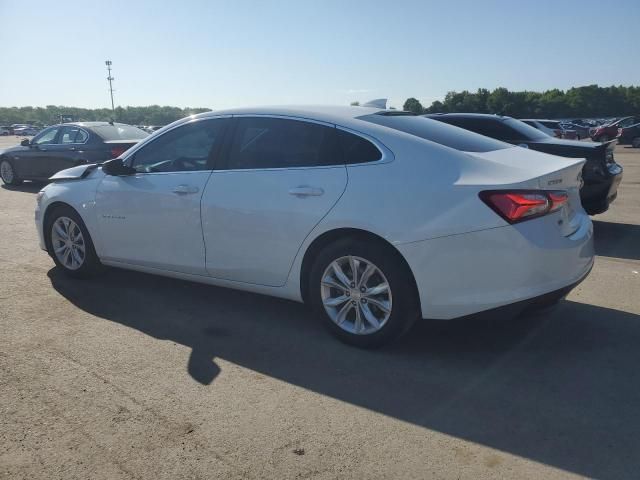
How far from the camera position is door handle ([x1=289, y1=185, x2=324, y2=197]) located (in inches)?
158

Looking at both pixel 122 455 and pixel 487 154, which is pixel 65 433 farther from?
pixel 487 154

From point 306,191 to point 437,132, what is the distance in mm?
1086

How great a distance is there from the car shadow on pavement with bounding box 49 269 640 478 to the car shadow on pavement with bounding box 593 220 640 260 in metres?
2.23

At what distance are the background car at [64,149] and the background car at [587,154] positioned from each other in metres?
6.82

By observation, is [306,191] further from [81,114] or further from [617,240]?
[81,114]

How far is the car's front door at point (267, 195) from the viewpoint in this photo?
4.05 meters

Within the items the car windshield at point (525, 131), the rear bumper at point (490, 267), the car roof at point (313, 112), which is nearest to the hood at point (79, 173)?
the car roof at point (313, 112)

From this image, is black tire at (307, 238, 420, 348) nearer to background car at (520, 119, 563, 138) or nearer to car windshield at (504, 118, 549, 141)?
car windshield at (504, 118, 549, 141)

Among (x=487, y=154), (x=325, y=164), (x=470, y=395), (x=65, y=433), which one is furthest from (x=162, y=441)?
(x=487, y=154)

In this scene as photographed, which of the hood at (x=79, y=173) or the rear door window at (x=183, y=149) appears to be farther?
the hood at (x=79, y=173)

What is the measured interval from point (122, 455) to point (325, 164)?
224 cm

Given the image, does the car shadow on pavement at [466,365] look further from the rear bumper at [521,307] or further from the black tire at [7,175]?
the black tire at [7,175]

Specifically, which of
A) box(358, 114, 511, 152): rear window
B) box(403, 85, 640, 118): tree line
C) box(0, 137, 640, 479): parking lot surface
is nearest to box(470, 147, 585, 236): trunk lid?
box(358, 114, 511, 152): rear window

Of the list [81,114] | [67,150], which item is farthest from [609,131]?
[81,114]
